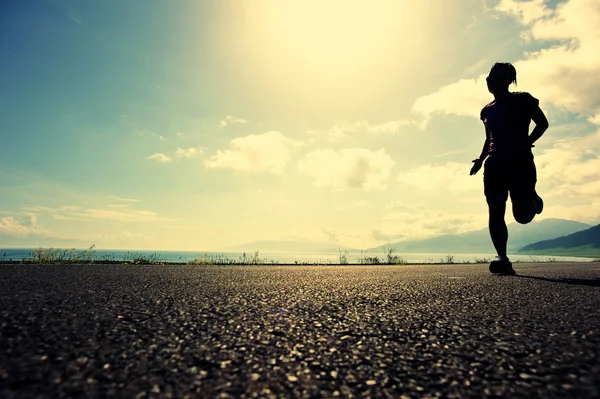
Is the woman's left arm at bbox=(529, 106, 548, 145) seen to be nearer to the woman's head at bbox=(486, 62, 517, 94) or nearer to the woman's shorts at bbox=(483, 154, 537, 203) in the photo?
the woman's shorts at bbox=(483, 154, 537, 203)

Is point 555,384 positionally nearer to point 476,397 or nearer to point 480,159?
point 476,397

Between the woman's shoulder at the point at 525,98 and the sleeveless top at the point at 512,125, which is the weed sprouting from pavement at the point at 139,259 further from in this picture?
the woman's shoulder at the point at 525,98

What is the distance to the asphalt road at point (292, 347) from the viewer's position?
48.8 inches

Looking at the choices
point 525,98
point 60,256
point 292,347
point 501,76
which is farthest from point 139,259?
point 525,98

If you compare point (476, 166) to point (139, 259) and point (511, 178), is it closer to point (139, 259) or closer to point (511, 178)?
point (511, 178)

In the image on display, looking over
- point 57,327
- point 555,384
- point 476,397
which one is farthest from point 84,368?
point 555,384

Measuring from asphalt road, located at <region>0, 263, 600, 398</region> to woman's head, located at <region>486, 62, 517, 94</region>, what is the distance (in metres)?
3.97

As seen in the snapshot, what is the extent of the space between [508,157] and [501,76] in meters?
1.33

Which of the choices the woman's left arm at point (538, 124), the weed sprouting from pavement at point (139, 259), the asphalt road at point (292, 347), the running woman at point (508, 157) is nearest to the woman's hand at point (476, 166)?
the running woman at point (508, 157)

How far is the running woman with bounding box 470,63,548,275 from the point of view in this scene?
18.0ft

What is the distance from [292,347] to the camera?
1.70 m

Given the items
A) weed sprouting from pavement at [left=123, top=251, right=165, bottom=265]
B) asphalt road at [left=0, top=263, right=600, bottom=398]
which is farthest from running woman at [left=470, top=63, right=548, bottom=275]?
weed sprouting from pavement at [left=123, top=251, right=165, bottom=265]

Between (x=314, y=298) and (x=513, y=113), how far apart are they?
4577 millimetres

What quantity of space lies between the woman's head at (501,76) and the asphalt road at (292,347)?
397 cm
